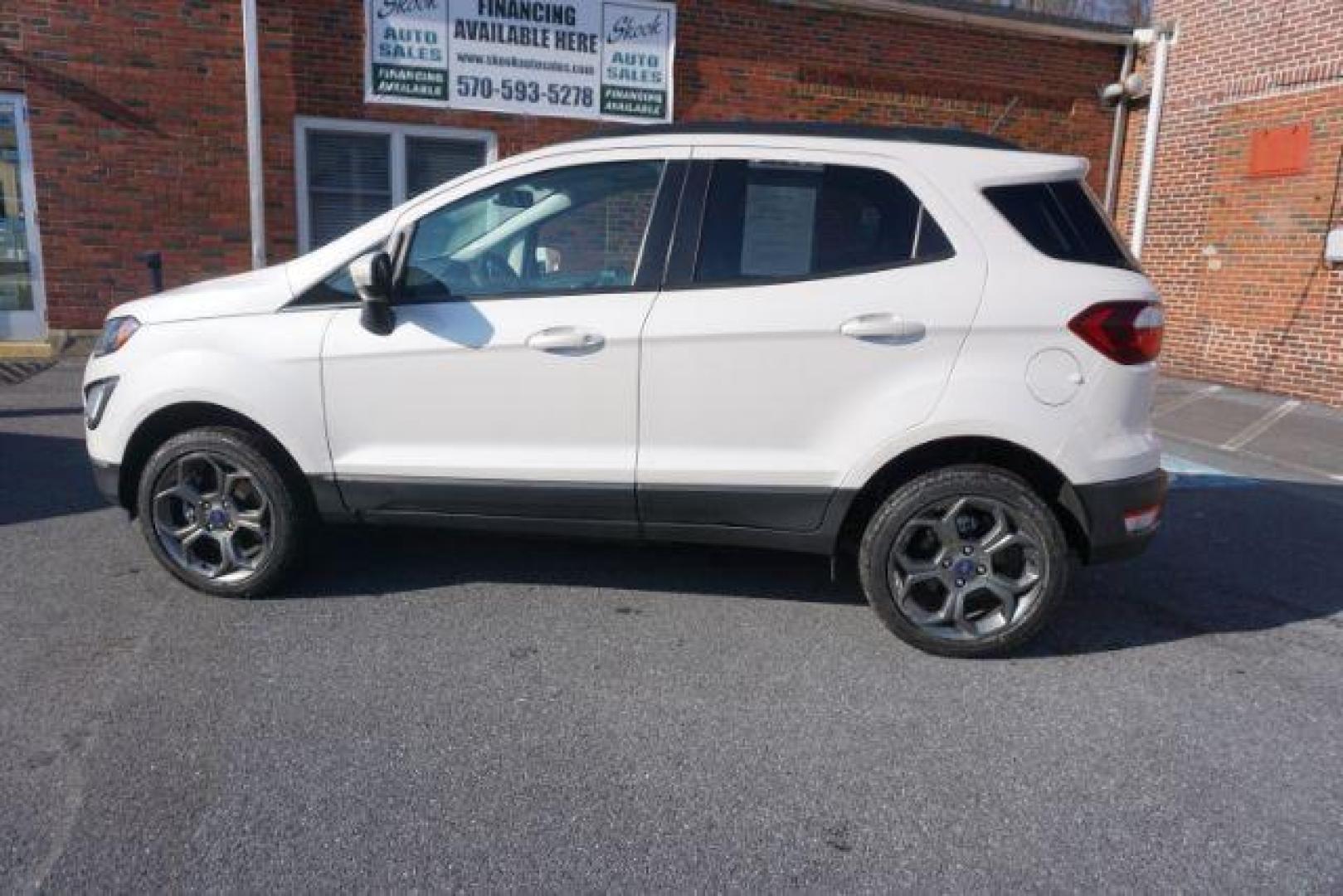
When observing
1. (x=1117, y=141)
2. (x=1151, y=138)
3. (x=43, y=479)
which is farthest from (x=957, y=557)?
(x=1117, y=141)

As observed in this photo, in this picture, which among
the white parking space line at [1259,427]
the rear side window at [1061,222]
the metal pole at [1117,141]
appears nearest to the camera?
the rear side window at [1061,222]

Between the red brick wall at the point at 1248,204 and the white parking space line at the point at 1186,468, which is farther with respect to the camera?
the red brick wall at the point at 1248,204

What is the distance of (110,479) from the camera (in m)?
3.96

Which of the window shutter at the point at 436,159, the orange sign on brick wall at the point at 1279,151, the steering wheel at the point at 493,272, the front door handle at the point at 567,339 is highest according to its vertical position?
the orange sign on brick wall at the point at 1279,151

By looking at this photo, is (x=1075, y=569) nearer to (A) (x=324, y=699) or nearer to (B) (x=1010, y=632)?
(B) (x=1010, y=632)

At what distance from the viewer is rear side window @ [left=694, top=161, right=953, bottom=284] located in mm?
3555

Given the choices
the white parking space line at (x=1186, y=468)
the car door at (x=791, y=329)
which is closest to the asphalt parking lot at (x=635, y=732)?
the car door at (x=791, y=329)

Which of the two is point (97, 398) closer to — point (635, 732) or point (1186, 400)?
point (635, 732)

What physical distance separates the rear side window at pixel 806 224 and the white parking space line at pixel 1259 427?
18.2ft

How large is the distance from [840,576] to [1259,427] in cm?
598

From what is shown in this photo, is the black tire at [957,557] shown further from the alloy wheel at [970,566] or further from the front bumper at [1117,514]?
the front bumper at [1117,514]

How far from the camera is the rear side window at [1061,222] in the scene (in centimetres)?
351

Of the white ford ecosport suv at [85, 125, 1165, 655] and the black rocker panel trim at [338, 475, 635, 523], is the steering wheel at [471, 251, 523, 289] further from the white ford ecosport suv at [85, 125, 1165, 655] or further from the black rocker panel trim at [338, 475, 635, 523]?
the black rocker panel trim at [338, 475, 635, 523]

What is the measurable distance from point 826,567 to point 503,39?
25.8 feet
